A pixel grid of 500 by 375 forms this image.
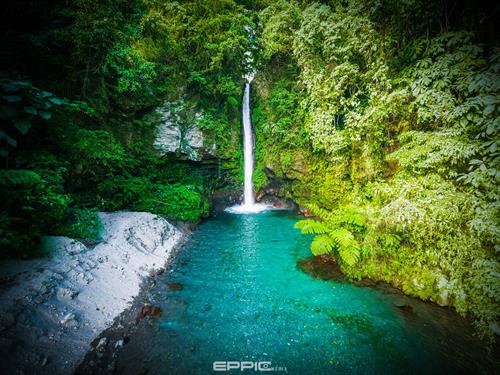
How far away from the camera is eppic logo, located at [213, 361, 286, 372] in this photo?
3.04 m

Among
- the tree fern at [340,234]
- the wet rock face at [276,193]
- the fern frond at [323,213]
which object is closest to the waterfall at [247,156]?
the wet rock face at [276,193]

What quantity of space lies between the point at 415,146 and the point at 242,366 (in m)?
4.54

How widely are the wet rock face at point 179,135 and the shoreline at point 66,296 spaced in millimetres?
5103

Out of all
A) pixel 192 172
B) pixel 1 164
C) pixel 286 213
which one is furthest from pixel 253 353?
pixel 192 172

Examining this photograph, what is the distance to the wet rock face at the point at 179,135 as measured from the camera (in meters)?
9.73

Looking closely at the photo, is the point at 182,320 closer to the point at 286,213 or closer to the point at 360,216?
the point at 360,216

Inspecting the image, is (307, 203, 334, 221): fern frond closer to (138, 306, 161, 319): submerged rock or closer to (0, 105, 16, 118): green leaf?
(138, 306, 161, 319): submerged rock

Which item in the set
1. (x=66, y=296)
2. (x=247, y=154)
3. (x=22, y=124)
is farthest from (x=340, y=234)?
(x=247, y=154)

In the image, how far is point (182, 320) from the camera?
388 centimetres

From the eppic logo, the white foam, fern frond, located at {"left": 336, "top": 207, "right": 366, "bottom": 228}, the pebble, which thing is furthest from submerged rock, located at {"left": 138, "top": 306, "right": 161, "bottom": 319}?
the white foam

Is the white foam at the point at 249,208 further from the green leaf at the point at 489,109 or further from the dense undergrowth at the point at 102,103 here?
the green leaf at the point at 489,109

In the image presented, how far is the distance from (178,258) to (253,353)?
3706 mm

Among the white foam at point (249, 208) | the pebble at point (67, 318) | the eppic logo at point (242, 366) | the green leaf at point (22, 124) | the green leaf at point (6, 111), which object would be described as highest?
the green leaf at point (6, 111)

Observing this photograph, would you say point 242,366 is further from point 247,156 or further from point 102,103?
point 247,156
